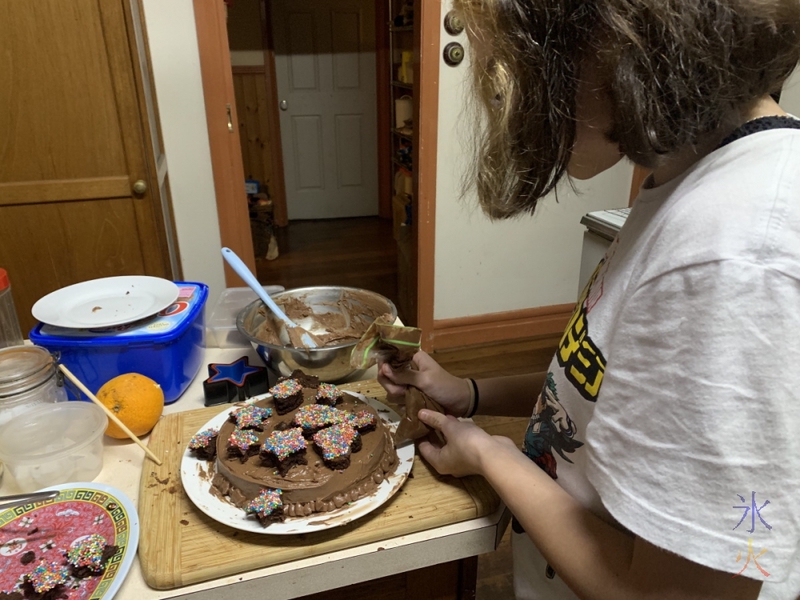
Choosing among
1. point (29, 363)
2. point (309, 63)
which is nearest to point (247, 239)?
point (29, 363)

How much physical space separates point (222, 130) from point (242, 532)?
2008mm

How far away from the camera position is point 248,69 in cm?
425

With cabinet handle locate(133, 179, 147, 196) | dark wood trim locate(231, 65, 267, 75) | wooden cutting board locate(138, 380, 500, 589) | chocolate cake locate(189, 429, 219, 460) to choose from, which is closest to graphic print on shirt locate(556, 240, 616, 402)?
wooden cutting board locate(138, 380, 500, 589)

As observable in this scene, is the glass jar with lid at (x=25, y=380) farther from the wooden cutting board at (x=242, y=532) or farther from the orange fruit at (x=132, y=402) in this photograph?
the wooden cutting board at (x=242, y=532)

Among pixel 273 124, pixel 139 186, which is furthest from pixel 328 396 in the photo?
pixel 273 124

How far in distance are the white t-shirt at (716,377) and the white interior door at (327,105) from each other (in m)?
4.49

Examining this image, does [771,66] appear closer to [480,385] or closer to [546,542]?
[546,542]

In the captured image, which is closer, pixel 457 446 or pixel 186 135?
pixel 457 446

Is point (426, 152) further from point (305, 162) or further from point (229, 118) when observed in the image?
point (305, 162)

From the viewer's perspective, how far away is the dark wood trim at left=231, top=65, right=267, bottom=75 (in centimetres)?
423

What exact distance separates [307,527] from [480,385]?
0.40 meters

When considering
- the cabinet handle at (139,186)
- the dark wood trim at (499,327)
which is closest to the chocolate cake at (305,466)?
the cabinet handle at (139,186)

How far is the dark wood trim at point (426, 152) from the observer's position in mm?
2258

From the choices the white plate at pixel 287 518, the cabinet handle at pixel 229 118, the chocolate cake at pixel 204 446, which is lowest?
the white plate at pixel 287 518
